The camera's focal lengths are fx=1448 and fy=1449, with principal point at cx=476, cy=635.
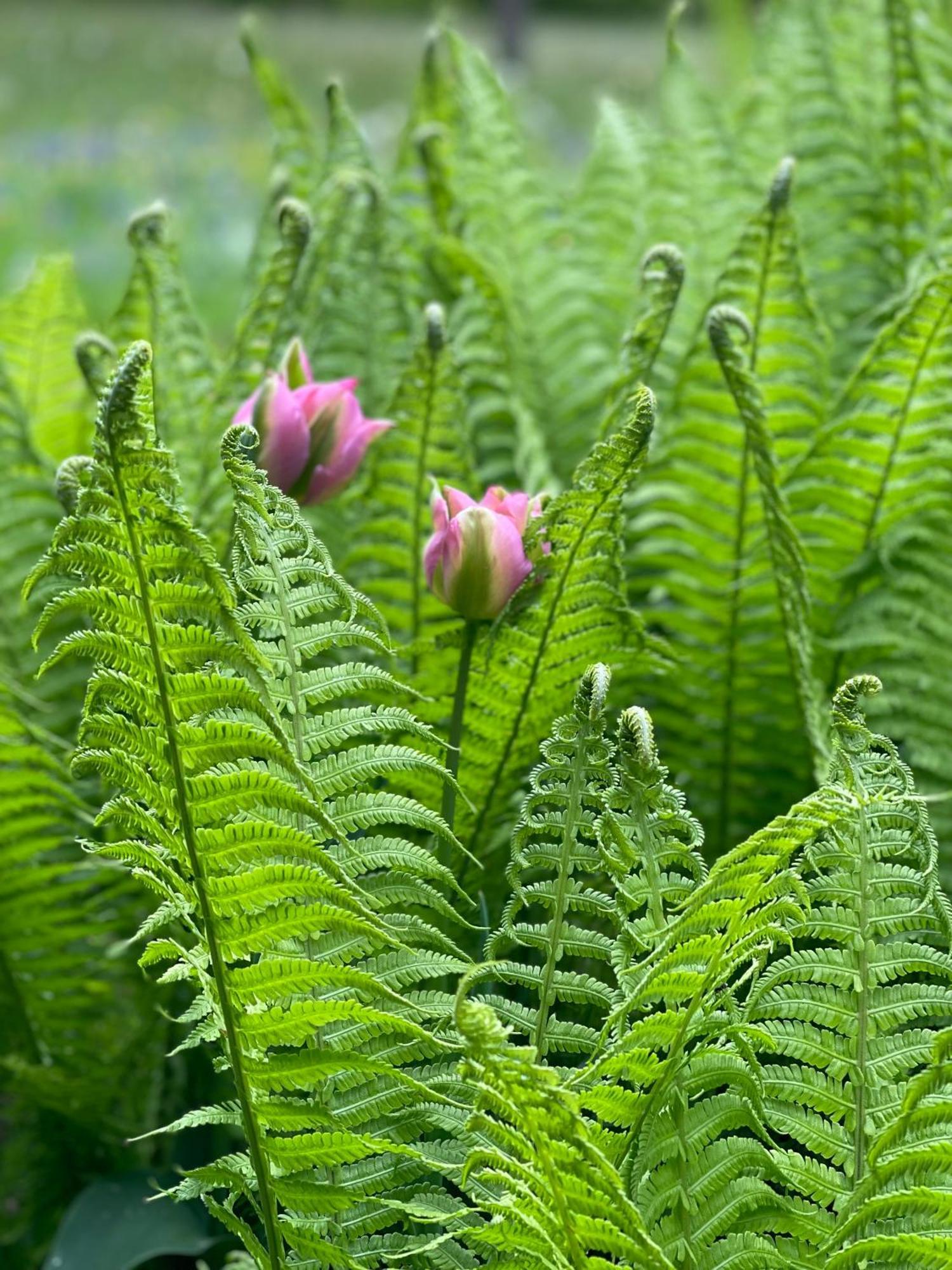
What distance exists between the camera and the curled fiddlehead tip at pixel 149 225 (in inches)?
36.9

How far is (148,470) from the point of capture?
493 mm

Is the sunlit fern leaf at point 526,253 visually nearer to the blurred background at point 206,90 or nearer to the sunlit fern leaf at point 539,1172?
the blurred background at point 206,90

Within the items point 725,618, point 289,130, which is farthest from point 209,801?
point 289,130

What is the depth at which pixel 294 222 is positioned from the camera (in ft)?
2.63

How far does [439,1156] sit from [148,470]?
290 mm

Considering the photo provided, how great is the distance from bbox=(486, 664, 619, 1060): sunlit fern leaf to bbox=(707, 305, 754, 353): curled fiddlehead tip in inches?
9.1

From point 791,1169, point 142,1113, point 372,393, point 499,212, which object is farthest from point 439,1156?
point 499,212

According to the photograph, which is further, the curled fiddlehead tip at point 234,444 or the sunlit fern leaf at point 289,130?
the sunlit fern leaf at point 289,130

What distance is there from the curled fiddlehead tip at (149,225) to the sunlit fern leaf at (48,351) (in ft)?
0.75

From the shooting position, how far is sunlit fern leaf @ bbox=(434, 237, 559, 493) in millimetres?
998

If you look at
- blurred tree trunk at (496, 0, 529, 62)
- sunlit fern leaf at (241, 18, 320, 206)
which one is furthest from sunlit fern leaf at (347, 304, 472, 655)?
blurred tree trunk at (496, 0, 529, 62)

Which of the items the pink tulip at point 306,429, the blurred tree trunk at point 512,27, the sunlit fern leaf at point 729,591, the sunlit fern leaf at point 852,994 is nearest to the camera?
the sunlit fern leaf at point 852,994

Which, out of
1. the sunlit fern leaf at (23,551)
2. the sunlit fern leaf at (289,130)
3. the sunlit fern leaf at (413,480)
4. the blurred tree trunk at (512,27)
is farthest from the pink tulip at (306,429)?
the blurred tree trunk at (512,27)

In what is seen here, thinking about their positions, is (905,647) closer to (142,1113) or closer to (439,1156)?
(439,1156)
